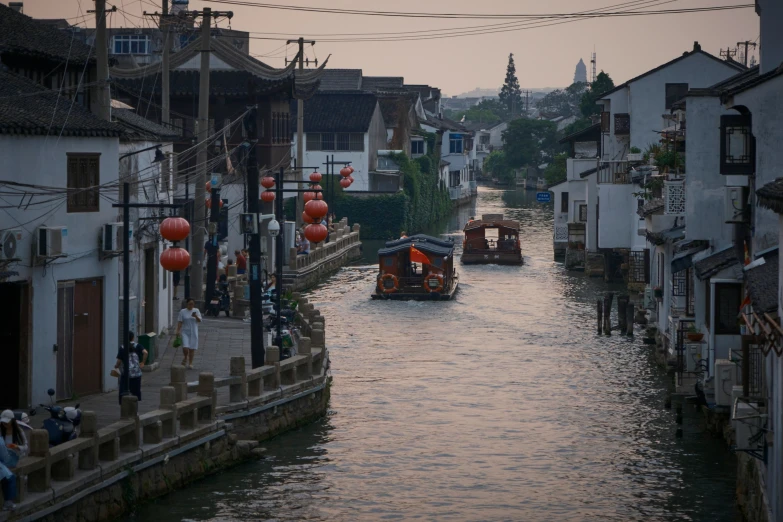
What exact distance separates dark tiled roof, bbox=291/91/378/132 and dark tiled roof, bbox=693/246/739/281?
2351 inches

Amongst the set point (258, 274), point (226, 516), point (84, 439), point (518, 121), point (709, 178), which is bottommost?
point (226, 516)

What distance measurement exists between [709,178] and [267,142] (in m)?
36.4

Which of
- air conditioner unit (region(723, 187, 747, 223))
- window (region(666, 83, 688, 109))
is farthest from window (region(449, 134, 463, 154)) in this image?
air conditioner unit (region(723, 187, 747, 223))

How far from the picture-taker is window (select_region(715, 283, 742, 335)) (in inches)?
1089

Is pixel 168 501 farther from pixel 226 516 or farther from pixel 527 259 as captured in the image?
pixel 527 259

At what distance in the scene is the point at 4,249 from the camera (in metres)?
24.0

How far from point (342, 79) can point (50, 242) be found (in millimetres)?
86011

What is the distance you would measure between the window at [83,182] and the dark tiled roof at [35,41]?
3.26 m

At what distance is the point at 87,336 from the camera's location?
89.4ft

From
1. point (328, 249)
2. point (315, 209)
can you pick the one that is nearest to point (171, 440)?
point (315, 209)

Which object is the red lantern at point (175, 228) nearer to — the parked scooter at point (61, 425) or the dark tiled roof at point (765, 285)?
the parked scooter at point (61, 425)

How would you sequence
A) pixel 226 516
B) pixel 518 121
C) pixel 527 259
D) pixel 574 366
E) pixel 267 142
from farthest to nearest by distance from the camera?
pixel 518 121 < pixel 527 259 < pixel 267 142 < pixel 574 366 < pixel 226 516

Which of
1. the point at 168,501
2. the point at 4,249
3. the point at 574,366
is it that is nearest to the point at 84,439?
the point at 168,501

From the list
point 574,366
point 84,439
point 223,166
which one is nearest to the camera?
point 84,439
